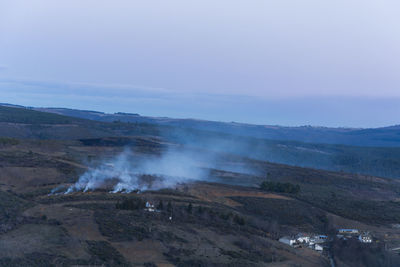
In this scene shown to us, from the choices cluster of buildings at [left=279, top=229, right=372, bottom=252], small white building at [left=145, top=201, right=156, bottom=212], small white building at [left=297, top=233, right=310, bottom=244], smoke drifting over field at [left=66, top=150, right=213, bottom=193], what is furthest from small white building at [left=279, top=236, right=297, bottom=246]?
smoke drifting over field at [left=66, top=150, right=213, bottom=193]

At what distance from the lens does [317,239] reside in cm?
3428

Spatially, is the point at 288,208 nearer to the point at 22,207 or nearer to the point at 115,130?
the point at 22,207

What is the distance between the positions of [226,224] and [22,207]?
15.4 meters

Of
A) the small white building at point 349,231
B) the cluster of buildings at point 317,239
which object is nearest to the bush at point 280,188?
the small white building at point 349,231

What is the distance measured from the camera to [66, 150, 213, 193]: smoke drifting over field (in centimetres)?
4544

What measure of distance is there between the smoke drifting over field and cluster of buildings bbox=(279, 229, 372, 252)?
17847 mm

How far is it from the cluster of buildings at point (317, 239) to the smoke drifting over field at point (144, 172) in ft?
58.6

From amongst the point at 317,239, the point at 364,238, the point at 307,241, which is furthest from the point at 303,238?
the point at 364,238

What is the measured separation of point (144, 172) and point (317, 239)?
96.9 ft

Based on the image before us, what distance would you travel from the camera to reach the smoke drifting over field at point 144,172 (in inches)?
1789

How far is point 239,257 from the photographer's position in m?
26.0

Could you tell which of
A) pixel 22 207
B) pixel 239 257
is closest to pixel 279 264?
pixel 239 257

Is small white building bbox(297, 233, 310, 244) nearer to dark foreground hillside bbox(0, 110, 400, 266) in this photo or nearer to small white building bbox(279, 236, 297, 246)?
small white building bbox(279, 236, 297, 246)

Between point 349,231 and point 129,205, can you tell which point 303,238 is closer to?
point 349,231
